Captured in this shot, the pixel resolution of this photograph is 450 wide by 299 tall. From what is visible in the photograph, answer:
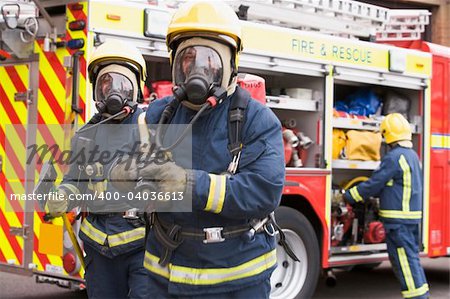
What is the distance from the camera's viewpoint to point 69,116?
17.9 feet

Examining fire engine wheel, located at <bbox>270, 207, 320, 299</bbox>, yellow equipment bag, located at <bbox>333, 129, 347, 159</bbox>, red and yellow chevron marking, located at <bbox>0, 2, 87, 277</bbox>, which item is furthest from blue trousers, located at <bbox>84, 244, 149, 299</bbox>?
yellow equipment bag, located at <bbox>333, 129, 347, 159</bbox>

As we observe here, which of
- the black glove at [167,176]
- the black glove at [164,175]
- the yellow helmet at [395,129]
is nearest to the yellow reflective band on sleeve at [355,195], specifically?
the yellow helmet at [395,129]

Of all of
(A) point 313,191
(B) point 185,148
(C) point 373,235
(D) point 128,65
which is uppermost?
(D) point 128,65

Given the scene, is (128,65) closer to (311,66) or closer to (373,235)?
(311,66)

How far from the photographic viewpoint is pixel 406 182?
6.80 m

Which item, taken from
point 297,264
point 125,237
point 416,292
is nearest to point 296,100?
point 297,264

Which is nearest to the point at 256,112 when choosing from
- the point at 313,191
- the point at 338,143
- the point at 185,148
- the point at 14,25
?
the point at 185,148

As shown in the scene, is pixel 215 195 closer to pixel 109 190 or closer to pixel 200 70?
pixel 200 70

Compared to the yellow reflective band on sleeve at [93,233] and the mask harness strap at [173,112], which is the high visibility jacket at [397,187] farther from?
the mask harness strap at [173,112]

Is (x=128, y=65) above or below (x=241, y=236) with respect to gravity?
above

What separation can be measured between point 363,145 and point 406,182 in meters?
0.65

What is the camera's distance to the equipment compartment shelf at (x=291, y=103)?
6.49 m

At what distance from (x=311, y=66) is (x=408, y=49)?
4.85 feet

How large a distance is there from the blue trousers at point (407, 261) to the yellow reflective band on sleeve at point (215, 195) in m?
4.15
